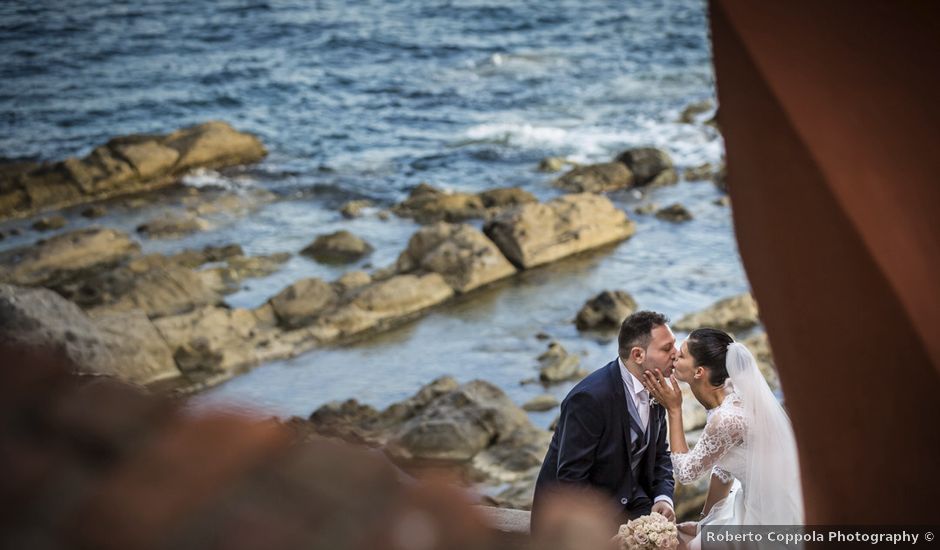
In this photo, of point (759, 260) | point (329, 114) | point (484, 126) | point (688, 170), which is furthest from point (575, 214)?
point (759, 260)

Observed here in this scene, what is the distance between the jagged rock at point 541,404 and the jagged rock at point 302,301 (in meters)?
3.59

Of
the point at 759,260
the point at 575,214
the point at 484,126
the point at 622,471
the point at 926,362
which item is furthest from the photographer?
the point at 484,126

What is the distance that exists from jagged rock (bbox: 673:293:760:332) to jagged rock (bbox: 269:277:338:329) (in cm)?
445

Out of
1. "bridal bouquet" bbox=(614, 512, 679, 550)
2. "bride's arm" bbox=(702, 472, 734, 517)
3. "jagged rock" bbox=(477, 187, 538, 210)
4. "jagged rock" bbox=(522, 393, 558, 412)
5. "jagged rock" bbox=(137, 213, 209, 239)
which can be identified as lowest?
"jagged rock" bbox=(477, 187, 538, 210)

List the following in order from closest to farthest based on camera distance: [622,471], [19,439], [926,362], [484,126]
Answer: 1. [19,439]
2. [926,362]
3. [622,471]
4. [484,126]

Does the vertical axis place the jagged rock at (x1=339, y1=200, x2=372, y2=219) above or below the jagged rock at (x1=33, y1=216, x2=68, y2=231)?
below

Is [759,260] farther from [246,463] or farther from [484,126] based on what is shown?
[484,126]

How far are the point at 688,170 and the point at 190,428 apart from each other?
65.2ft

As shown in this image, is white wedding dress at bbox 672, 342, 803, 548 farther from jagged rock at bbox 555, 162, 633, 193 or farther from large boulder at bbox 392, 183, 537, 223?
jagged rock at bbox 555, 162, 633, 193

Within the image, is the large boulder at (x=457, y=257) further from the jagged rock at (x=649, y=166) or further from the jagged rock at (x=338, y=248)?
the jagged rock at (x=649, y=166)

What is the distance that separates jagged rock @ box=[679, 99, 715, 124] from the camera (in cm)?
2395

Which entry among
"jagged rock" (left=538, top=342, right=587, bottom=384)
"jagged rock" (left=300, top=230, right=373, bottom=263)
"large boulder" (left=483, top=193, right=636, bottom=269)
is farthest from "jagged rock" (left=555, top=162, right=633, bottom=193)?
Result: "jagged rock" (left=538, top=342, right=587, bottom=384)

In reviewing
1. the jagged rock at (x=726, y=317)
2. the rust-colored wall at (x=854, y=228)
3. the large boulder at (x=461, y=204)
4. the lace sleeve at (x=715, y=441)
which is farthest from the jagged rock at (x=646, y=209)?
the rust-colored wall at (x=854, y=228)

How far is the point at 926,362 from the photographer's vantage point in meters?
1.73
